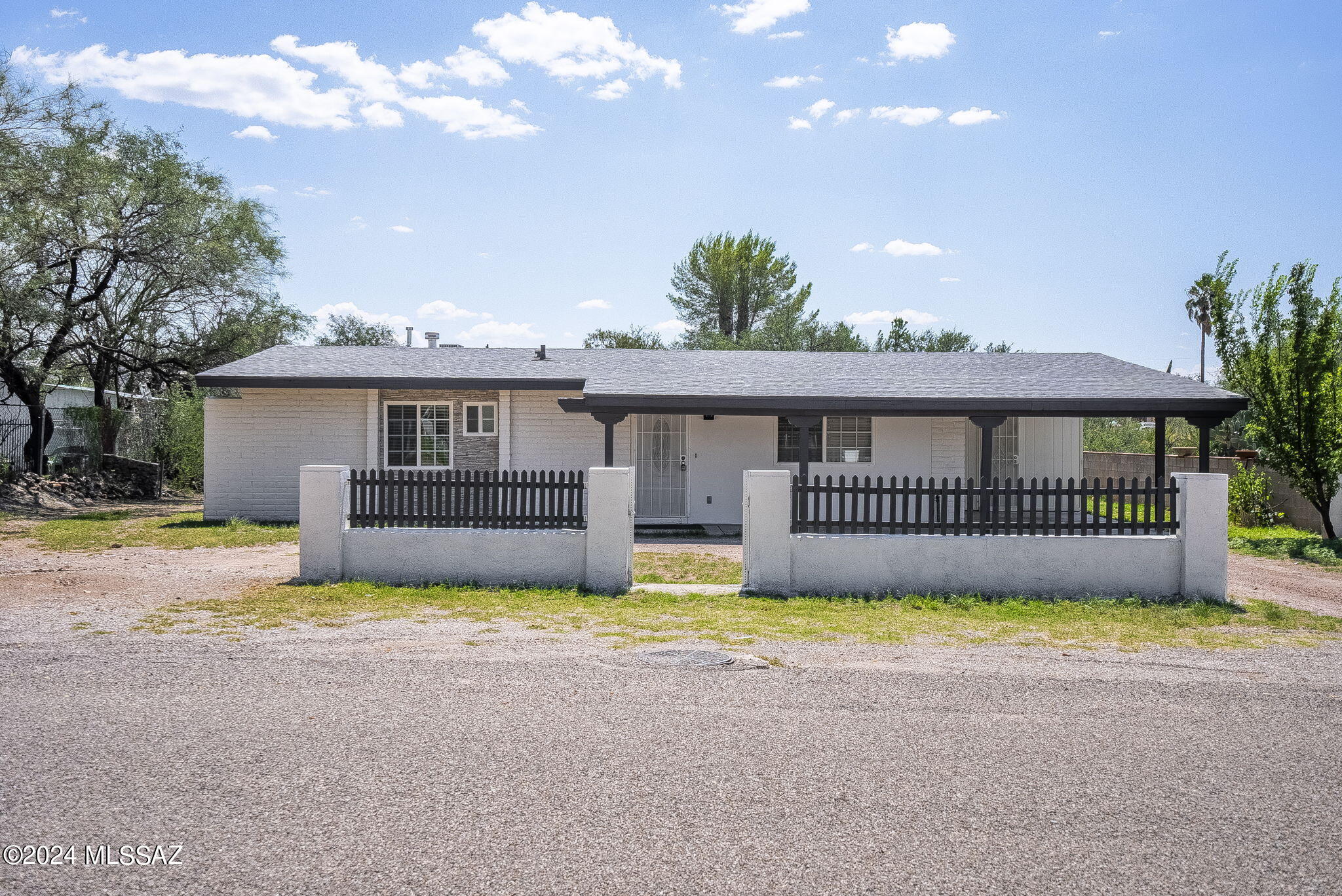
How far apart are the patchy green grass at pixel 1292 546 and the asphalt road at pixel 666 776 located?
856cm

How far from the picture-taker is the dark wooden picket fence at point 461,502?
9906 millimetres

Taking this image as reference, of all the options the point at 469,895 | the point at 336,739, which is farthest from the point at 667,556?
the point at 469,895

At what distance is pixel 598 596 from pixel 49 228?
1856cm

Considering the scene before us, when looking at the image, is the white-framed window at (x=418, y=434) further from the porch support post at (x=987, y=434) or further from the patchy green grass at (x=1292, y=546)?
the patchy green grass at (x=1292, y=546)

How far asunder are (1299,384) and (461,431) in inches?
578

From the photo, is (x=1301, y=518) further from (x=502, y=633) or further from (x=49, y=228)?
(x=49, y=228)

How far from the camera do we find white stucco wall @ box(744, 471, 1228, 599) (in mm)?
9500

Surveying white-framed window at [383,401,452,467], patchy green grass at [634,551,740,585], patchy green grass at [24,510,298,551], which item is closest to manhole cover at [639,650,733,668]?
patchy green grass at [634,551,740,585]

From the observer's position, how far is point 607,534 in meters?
9.70

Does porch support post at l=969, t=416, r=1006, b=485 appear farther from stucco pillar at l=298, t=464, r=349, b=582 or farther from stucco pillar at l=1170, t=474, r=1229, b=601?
stucco pillar at l=298, t=464, r=349, b=582

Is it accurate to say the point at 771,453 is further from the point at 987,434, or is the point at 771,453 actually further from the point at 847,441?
the point at 987,434

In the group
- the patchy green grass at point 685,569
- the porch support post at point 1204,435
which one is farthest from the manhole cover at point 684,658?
the porch support post at point 1204,435

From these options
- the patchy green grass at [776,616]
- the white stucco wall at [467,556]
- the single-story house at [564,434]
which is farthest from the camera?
the single-story house at [564,434]

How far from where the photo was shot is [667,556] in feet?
41.3
